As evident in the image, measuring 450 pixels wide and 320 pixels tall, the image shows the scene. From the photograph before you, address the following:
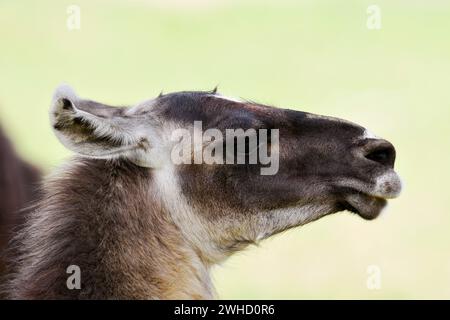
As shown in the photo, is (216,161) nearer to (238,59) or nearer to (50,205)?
(50,205)

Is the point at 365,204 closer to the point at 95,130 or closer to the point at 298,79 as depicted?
the point at 95,130

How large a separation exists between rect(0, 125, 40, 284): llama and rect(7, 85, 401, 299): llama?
9.97 feet

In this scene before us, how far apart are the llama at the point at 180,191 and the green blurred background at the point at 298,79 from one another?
7.02 metres

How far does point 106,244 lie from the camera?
7.31 metres

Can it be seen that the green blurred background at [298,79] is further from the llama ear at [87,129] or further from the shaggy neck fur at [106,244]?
the llama ear at [87,129]

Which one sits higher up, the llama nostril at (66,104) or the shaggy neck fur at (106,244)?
the llama nostril at (66,104)

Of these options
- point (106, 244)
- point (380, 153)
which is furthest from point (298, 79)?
point (106, 244)

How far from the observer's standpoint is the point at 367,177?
7.66 m

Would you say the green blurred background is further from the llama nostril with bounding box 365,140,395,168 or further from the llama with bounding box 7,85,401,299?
the llama nostril with bounding box 365,140,395,168

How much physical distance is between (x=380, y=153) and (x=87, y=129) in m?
2.18

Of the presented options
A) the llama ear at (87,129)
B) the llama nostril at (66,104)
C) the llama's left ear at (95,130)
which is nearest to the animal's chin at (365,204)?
the llama's left ear at (95,130)

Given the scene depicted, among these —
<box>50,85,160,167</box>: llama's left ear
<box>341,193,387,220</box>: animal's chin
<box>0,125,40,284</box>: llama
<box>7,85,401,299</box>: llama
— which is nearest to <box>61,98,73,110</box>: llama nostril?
<box>50,85,160,167</box>: llama's left ear

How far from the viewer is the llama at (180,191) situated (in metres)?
7.39
